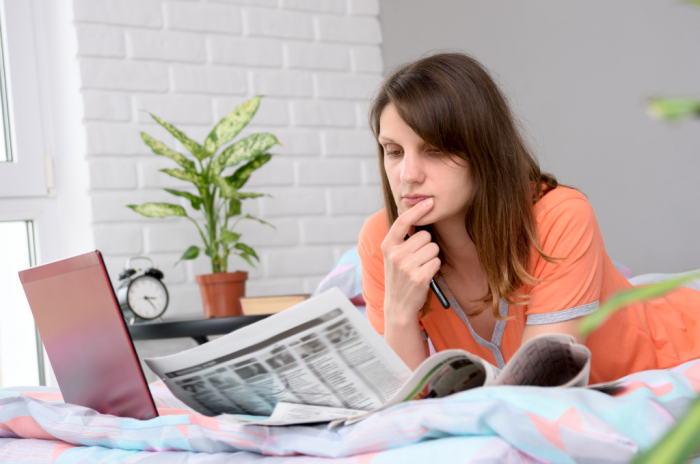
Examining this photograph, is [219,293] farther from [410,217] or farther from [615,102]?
[615,102]

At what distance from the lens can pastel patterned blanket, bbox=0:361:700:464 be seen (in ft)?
1.42

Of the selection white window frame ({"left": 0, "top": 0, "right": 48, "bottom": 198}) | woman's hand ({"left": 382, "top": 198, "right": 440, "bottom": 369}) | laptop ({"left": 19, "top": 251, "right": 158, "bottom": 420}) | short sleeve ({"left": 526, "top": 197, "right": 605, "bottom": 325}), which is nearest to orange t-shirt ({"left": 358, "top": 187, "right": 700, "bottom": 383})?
short sleeve ({"left": 526, "top": 197, "right": 605, "bottom": 325})

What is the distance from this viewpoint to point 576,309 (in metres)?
0.86

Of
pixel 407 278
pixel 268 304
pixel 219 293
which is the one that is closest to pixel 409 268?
pixel 407 278

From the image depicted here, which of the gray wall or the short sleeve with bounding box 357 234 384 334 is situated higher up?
the gray wall

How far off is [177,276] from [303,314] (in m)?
1.47

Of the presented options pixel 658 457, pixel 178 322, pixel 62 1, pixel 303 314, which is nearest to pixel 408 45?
pixel 62 1

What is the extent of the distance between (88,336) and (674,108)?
0.74 meters

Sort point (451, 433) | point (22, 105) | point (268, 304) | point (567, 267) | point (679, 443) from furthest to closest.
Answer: point (22, 105), point (268, 304), point (567, 267), point (451, 433), point (679, 443)

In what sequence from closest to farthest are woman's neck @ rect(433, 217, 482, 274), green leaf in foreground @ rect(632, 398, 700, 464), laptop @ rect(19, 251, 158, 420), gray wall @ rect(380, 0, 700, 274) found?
green leaf in foreground @ rect(632, 398, 700, 464), laptop @ rect(19, 251, 158, 420), woman's neck @ rect(433, 217, 482, 274), gray wall @ rect(380, 0, 700, 274)

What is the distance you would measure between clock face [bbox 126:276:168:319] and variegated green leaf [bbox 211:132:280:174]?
34 cm

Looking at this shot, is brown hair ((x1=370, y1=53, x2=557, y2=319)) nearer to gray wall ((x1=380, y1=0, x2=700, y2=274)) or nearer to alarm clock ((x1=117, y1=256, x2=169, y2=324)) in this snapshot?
gray wall ((x1=380, y1=0, x2=700, y2=274))

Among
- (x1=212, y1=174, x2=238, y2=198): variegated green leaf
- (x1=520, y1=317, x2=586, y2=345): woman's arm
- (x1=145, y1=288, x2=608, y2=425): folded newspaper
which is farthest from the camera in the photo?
(x1=212, y1=174, x2=238, y2=198): variegated green leaf

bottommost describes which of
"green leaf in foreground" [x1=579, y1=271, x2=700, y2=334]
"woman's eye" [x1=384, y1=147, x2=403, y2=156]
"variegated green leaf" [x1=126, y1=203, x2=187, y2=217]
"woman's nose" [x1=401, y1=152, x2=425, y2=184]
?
"green leaf in foreground" [x1=579, y1=271, x2=700, y2=334]
